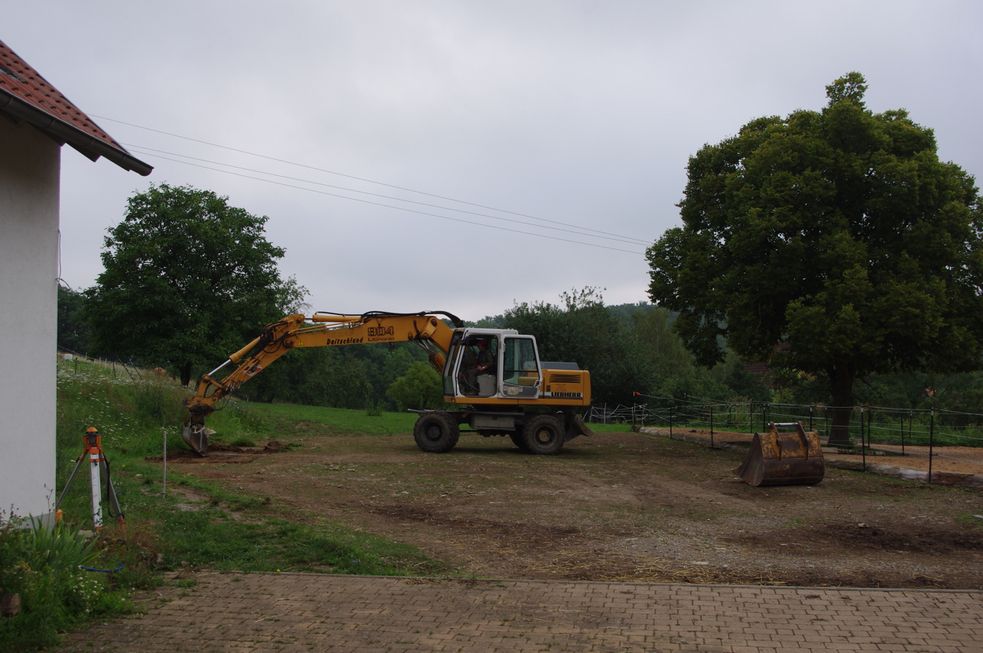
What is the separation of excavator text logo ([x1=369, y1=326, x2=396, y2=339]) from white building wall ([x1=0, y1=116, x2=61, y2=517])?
14420mm

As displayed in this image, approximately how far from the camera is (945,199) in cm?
2098

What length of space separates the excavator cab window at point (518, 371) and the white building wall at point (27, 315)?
15.1 meters

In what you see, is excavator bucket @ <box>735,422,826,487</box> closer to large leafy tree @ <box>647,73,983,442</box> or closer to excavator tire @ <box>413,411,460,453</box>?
large leafy tree @ <box>647,73,983,442</box>

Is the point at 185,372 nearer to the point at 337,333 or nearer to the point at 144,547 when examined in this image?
the point at 337,333

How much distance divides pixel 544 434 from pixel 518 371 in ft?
5.91

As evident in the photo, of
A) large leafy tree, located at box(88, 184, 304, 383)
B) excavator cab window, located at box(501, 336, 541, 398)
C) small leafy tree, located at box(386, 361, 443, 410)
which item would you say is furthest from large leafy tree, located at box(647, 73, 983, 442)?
small leafy tree, located at box(386, 361, 443, 410)

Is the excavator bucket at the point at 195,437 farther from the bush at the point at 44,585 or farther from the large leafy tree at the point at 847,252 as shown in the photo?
the large leafy tree at the point at 847,252

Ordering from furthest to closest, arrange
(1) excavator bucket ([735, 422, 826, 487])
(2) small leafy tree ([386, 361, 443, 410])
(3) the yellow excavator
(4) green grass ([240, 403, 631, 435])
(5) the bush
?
(2) small leafy tree ([386, 361, 443, 410]) → (4) green grass ([240, 403, 631, 435]) → (3) the yellow excavator → (1) excavator bucket ([735, 422, 826, 487]) → (5) the bush

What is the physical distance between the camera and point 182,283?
4278cm

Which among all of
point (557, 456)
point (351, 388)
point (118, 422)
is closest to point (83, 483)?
point (118, 422)

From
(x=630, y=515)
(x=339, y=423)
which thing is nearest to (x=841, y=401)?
(x=630, y=515)

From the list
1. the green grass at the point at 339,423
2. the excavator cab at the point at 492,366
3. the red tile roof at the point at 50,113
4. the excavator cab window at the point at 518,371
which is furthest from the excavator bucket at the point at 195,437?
the red tile roof at the point at 50,113

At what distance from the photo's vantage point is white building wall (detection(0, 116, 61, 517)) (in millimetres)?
7395

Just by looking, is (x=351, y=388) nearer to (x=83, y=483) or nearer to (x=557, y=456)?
(x=557, y=456)
